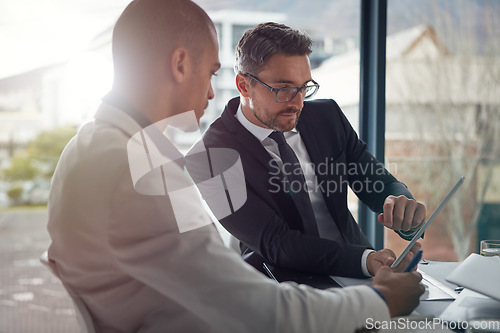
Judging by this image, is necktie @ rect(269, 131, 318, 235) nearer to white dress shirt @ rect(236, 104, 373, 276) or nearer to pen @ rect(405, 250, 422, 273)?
white dress shirt @ rect(236, 104, 373, 276)

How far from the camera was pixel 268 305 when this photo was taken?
0.84 meters

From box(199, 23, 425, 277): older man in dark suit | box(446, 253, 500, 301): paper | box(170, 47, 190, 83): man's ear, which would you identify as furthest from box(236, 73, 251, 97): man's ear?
box(446, 253, 500, 301): paper

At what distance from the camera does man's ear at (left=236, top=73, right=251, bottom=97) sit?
1.92m

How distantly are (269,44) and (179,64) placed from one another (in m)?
0.86

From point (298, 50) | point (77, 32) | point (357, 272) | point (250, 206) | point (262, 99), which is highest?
point (77, 32)

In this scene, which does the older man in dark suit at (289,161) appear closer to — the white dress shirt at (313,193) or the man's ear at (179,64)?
the white dress shirt at (313,193)

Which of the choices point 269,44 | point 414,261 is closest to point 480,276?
point 414,261

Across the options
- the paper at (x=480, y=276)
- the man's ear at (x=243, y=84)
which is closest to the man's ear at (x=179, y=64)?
the paper at (x=480, y=276)

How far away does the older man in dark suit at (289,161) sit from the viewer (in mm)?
1622

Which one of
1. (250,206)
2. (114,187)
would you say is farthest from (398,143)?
Result: (114,187)

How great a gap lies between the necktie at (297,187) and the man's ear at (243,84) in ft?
0.86

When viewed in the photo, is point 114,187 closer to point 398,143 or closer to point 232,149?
point 232,149

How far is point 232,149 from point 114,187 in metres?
1.01

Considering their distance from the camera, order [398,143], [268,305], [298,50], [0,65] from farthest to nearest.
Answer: [398,143], [0,65], [298,50], [268,305]
